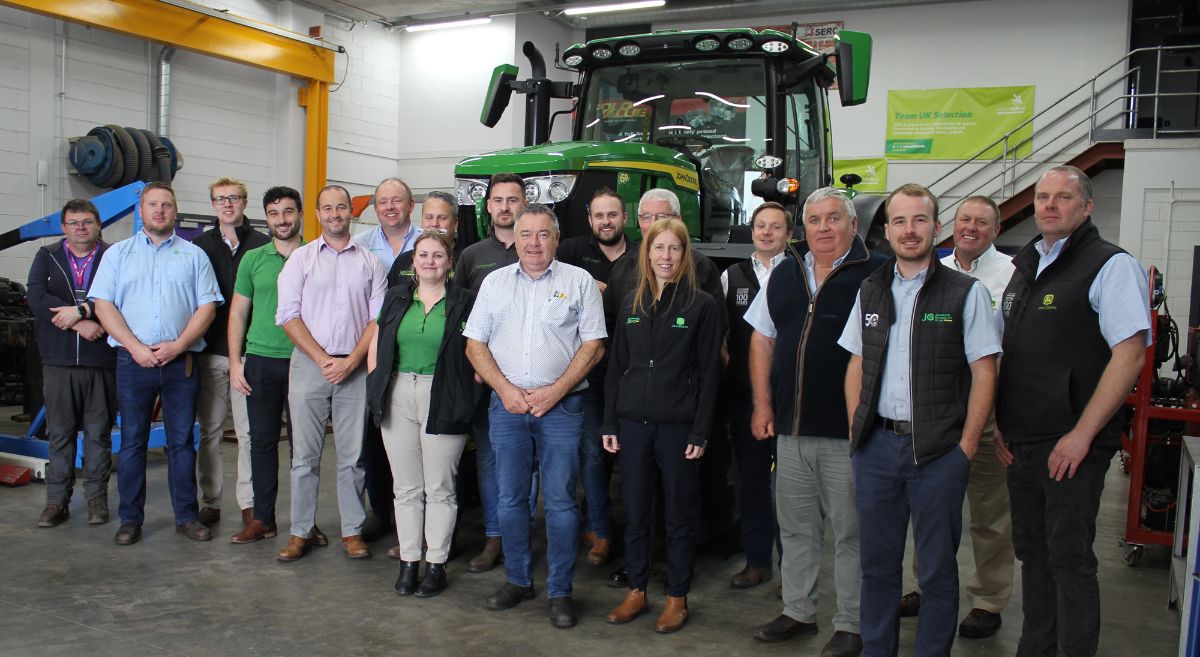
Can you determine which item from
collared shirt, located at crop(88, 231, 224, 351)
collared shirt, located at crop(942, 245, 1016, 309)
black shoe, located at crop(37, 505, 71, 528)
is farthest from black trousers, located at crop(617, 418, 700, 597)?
black shoe, located at crop(37, 505, 71, 528)

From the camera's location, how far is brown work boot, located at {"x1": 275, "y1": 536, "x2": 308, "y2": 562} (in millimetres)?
4289

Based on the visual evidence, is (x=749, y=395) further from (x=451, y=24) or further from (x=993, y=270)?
(x=451, y=24)

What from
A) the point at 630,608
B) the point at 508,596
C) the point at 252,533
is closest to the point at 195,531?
the point at 252,533

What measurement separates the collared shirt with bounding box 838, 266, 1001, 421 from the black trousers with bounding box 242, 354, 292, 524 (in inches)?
108

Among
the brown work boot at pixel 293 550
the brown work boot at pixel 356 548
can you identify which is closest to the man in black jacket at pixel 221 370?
the brown work boot at pixel 293 550

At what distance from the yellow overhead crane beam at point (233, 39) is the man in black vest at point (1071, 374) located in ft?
31.6

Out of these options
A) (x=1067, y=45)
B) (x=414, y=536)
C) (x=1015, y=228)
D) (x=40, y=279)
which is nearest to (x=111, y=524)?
(x=40, y=279)

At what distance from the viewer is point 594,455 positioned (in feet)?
13.1

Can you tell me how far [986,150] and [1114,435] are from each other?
1022cm

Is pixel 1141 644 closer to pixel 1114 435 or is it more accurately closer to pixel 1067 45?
pixel 1114 435

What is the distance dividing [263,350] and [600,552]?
6.02ft

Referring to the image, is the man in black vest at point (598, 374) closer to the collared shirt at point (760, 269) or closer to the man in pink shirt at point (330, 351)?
the collared shirt at point (760, 269)

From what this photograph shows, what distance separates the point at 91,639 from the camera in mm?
3348

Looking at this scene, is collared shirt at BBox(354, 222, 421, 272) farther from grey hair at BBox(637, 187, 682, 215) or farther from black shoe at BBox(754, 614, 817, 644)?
black shoe at BBox(754, 614, 817, 644)
